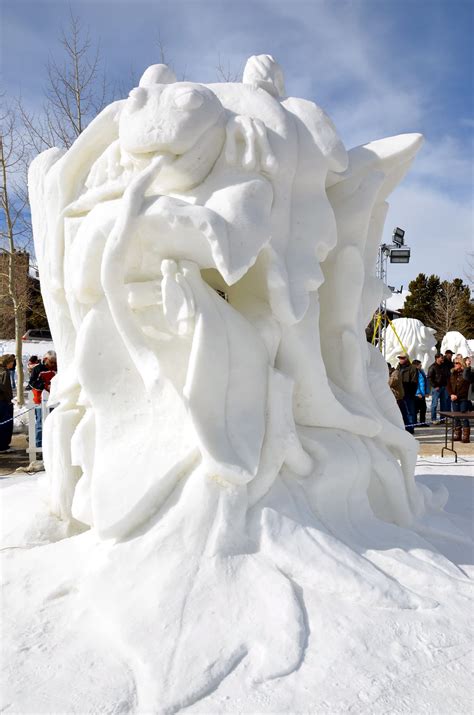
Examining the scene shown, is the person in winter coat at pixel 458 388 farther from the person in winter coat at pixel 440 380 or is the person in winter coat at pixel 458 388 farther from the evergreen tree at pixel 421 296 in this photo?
the evergreen tree at pixel 421 296

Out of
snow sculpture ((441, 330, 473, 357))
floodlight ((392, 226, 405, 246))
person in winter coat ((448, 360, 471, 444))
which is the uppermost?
floodlight ((392, 226, 405, 246))

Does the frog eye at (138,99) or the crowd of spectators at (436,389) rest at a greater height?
the frog eye at (138,99)

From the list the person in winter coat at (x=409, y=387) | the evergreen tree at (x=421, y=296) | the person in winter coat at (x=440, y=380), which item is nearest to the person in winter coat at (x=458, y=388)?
the person in winter coat at (x=440, y=380)

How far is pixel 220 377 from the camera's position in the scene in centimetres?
233

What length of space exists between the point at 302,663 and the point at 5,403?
605 centimetres

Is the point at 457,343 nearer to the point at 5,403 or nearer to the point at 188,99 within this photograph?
the point at 5,403

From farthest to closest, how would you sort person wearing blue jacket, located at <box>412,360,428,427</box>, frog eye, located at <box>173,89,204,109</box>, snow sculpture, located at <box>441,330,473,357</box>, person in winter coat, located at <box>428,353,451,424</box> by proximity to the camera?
snow sculpture, located at <box>441,330,473,357</box> → person in winter coat, located at <box>428,353,451,424</box> → person wearing blue jacket, located at <box>412,360,428,427</box> → frog eye, located at <box>173,89,204,109</box>

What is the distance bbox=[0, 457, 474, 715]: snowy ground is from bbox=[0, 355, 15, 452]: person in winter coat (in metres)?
4.93

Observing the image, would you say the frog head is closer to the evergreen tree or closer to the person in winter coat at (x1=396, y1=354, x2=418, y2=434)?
the person in winter coat at (x1=396, y1=354, x2=418, y2=434)

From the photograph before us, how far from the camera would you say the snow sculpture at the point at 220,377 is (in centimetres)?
204

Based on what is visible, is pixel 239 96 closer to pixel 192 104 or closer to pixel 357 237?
pixel 192 104

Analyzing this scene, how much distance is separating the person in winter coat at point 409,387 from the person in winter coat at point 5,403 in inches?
223

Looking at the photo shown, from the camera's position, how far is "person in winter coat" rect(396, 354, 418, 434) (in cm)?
884

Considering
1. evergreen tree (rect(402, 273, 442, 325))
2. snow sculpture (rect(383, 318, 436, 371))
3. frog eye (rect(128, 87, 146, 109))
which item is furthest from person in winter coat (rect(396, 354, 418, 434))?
evergreen tree (rect(402, 273, 442, 325))
